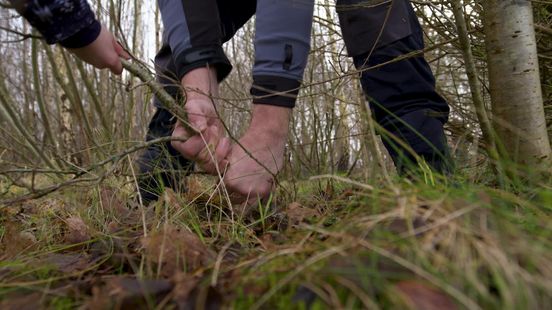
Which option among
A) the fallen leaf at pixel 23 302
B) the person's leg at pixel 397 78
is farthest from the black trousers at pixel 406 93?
the fallen leaf at pixel 23 302

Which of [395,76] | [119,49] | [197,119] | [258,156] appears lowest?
[258,156]

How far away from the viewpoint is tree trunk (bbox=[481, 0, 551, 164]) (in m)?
1.24

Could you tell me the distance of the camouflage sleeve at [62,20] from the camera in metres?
1.07

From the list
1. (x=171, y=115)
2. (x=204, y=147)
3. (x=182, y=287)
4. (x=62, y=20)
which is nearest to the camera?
(x=182, y=287)

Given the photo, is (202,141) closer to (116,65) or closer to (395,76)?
(116,65)

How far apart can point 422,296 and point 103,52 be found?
3.48 feet

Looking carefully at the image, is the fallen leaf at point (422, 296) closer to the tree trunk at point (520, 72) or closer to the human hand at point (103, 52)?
the tree trunk at point (520, 72)

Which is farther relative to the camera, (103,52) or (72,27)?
(103,52)

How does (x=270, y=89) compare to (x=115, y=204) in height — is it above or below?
above

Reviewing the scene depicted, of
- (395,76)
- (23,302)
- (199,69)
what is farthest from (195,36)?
(23,302)

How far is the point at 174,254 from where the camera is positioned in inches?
30.7

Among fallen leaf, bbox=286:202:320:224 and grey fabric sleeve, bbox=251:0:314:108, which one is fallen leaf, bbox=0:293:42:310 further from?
grey fabric sleeve, bbox=251:0:314:108

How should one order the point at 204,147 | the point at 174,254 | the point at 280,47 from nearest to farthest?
1. the point at 174,254
2. the point at 204,147
3. the point at 280,47

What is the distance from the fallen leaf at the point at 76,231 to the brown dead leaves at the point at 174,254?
1.38 feet
